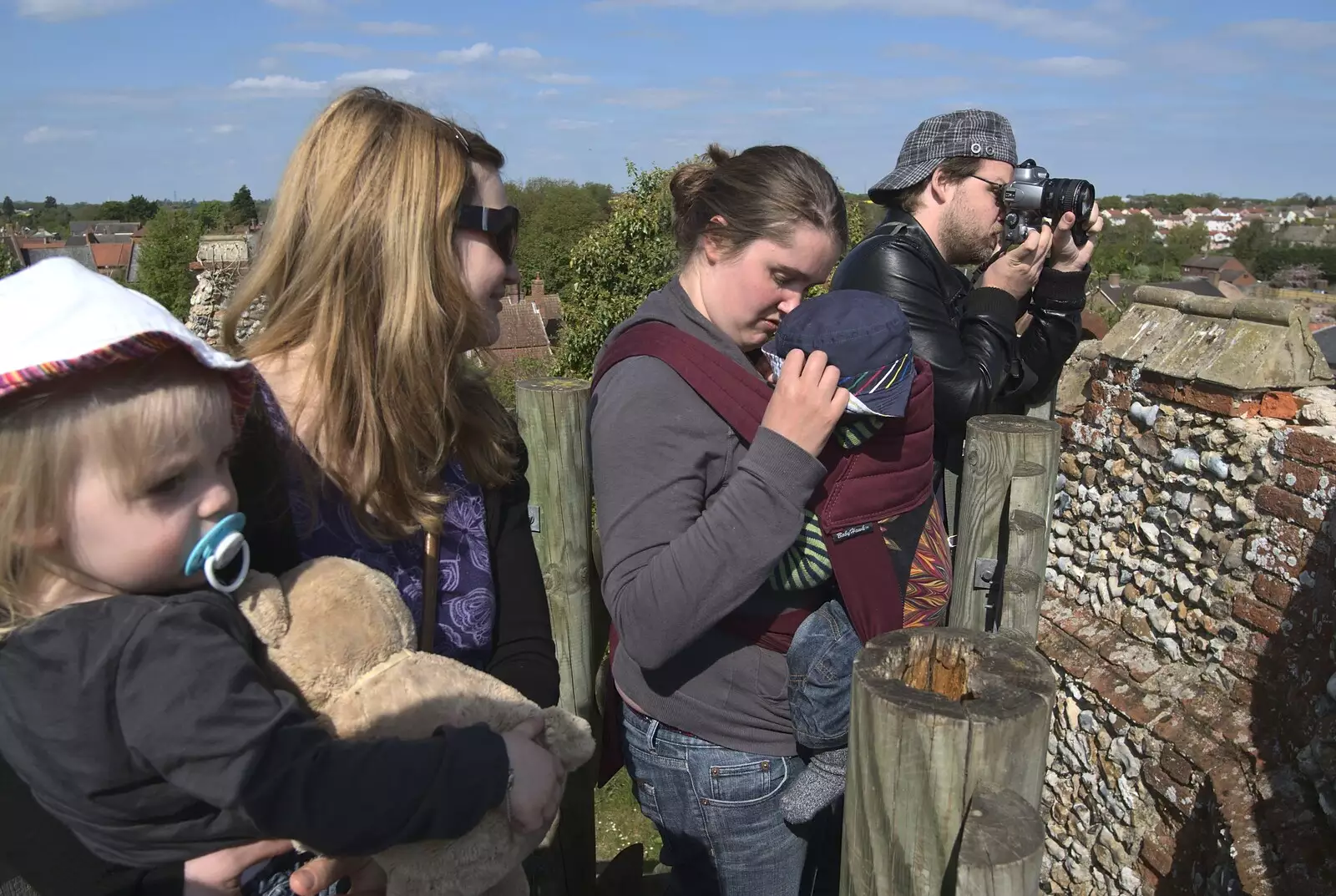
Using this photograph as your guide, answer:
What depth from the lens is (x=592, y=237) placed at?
15891 millimetres

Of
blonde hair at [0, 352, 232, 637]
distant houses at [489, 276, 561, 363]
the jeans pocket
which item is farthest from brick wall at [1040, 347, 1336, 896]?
distant houses at [489, 276, 561, 363]

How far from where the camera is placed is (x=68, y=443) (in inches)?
40.0

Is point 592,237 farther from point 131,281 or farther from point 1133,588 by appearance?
point 131,281

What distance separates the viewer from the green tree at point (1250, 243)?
71.7 m

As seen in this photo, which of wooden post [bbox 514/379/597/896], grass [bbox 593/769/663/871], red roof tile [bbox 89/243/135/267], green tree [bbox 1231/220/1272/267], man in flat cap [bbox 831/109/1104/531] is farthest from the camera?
green tree [bbox 1231/220/1272/267]

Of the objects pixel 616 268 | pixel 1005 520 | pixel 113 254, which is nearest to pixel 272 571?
pixel 1005 520

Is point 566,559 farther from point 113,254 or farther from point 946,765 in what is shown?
point 113,254

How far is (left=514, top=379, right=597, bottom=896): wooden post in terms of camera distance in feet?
7.75

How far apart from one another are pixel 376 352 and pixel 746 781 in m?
1.05

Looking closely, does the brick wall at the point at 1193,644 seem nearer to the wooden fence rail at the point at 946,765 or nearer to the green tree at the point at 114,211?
the wooden fence rail at the point at 946,765

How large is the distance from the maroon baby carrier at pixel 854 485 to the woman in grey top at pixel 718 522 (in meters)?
0.03

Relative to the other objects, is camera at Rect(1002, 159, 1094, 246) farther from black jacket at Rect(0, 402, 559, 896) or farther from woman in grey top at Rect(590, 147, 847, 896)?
black jacket at Rect(0, 402, 559, 896)

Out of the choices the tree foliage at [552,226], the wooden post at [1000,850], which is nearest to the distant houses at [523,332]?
the tree foliage at [552,226]

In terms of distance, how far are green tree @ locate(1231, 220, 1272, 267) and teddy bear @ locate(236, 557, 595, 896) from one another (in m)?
82.8
